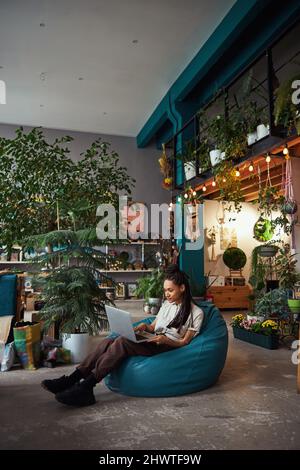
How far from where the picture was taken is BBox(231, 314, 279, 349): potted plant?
4.80 meters

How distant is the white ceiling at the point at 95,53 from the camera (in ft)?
17.4

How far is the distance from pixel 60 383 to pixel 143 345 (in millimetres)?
693

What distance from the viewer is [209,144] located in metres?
6.49

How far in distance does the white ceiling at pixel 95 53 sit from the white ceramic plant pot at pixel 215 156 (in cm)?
176

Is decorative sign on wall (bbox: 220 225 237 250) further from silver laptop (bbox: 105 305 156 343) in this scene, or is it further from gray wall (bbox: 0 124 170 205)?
silver laptop (bbox: 105 305 156 343)

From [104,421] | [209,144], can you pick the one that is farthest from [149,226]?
[104,421]

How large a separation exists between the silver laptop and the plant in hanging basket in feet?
19.2

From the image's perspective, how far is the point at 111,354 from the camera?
2.91m

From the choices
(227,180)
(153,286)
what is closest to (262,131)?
(227,180)

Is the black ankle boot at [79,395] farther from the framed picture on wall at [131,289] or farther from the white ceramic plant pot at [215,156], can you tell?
the framed picture on wall at [131,289]

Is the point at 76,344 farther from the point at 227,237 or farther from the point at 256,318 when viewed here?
the point at 227,237

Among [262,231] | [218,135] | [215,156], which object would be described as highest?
[218,135]

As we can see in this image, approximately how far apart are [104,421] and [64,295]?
6.19ft

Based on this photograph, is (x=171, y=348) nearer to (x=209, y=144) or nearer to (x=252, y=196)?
(x=209, y=144)
